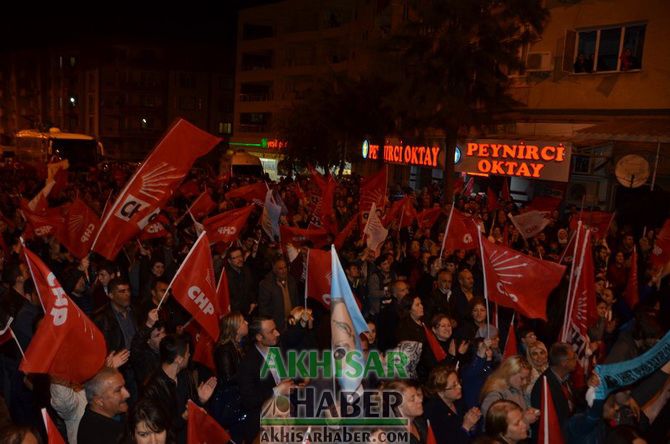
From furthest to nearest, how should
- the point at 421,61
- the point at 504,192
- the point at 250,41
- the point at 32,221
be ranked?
the point at 250,41, the point at 421,61, the point at 504,192, the point at 32,221

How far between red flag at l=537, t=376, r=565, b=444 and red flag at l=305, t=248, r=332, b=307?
3432mm

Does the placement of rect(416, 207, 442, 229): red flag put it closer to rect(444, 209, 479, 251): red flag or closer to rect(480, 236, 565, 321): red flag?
rect(444, 209, 479, 251): red flag

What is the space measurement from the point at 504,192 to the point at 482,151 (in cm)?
473

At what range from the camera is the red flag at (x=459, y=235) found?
9656 millimetres

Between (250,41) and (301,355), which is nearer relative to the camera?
(301,355)

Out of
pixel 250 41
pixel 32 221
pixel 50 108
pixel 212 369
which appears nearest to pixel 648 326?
pixel 212 369

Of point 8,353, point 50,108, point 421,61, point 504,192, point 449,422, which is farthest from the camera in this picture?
point 50,108

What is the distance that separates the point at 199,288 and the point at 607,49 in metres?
18.4

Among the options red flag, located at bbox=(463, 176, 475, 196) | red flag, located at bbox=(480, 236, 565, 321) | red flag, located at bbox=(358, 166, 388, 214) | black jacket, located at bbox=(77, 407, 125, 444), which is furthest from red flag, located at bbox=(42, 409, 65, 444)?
red flag, located at bbox=(463, 176, 475, 196)

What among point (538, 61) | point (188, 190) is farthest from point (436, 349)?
point (538, 61)

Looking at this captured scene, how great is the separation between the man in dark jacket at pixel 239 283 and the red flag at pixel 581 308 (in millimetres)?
3996

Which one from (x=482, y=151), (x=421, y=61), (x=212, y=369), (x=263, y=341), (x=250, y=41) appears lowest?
(x=212, y=369)

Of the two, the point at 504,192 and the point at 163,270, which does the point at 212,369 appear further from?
the point at 504,192

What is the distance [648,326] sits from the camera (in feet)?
20.6
